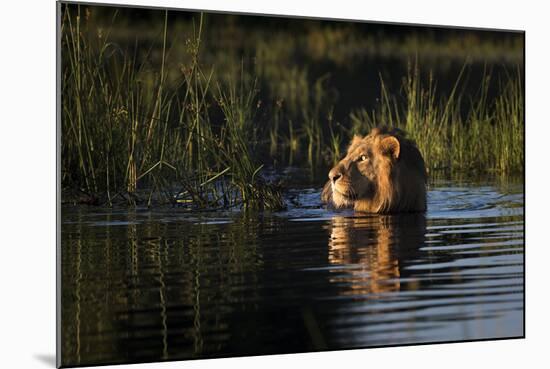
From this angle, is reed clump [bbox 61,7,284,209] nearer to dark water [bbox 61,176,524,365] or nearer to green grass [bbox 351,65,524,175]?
dark water [bbox 61,176,524,365]

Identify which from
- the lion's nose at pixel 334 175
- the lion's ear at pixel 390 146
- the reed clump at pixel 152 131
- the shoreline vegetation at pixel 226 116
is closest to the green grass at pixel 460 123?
the shoreline vegetation at pixel 226 116

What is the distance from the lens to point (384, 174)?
8258 millimetres

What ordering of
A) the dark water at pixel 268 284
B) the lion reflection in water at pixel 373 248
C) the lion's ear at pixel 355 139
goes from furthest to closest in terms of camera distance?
the lion's ear at pixel 355 139 < the lion reflection in water at pixel 373 248 < the dark water at pixel 268 284

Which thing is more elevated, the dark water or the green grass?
the green grass

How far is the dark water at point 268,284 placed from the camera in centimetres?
659

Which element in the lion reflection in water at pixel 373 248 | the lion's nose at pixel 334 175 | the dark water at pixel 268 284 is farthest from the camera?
the lion's nose at pixel 334 175

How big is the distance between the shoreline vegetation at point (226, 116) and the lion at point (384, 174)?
11 centimetres

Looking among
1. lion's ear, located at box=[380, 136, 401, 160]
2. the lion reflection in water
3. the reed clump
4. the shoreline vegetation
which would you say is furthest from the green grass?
the reed clump

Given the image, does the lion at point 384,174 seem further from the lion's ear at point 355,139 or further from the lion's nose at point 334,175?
the lion's nose at point 334,175

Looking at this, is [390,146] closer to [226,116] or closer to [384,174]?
[384,174]

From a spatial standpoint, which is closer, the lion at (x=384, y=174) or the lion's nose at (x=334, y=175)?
the lion's nose at (x=334, y=175)

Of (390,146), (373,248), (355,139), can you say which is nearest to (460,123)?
(390,146)

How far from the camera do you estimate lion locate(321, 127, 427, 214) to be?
26.6 feet

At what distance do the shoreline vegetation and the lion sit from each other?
0.11 meters
